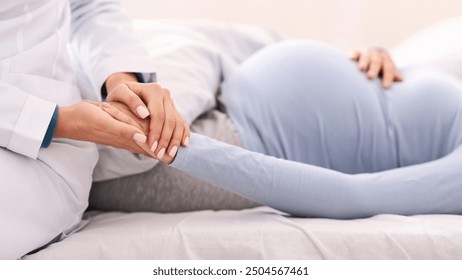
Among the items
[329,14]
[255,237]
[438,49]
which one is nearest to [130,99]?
[255,237]

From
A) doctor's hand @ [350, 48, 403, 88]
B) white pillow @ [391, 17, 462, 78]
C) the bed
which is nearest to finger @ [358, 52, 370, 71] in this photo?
doctor's hand @ [350, 48, 403, 88]

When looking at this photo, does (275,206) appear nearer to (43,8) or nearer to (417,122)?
(417,122)

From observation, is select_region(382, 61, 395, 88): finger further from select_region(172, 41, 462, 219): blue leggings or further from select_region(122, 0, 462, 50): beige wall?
select_region(122, 0, 462, 50): beige wall

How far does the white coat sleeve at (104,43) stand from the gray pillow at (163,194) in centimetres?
17

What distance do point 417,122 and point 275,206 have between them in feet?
1.11

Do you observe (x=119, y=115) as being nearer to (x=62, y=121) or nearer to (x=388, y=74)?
(x=62, y=121)

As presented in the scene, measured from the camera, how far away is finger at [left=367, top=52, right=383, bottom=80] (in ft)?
3.68

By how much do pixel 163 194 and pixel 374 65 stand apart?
0.50m

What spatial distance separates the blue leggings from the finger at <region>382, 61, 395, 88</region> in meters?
0.01

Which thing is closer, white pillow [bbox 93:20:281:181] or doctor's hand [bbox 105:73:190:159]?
doctor's hand [bbox 105:73:190:159]

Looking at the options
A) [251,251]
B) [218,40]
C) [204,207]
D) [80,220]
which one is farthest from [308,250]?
[218,40]

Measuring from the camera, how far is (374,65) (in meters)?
1.14

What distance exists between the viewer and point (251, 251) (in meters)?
0.78

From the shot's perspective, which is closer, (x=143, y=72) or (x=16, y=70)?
(x=16, y=70)
